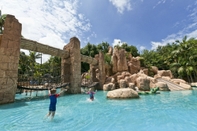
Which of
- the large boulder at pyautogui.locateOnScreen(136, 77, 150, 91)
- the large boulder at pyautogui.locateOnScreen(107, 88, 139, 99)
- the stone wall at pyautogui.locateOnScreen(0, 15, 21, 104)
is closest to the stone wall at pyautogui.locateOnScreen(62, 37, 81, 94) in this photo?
the large boulder at pyautogui.locateOnScreen(107, 88, 139, 99)

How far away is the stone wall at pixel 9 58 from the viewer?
25.5 ft

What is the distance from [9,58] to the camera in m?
8.18

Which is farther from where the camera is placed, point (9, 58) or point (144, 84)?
point (144, 84)

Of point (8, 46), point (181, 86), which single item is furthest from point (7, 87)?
point (181, 86)

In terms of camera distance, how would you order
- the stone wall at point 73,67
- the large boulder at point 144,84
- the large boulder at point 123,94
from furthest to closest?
the large boulder at point 144,84
the stone wall at point 73,67
the large boulder at point 123,94

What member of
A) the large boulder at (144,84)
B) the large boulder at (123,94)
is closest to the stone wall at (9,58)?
the large boulder at (123,94)

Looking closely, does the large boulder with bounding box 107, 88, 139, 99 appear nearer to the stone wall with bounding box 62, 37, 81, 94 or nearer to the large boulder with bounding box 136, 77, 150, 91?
the stone wall with bounding box 62, 37, 81, 94

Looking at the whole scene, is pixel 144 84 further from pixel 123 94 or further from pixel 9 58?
pixel 9 58

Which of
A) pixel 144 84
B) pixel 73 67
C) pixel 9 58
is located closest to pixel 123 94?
pixel 73 67

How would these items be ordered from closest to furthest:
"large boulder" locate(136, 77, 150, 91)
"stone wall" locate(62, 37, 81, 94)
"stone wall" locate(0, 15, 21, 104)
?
"stone wall" locate(0, 15, 21, 104) → "stone wall" locate(62, 37, 81, 94) → "large boulder" locate(136, 77, 150, 91)

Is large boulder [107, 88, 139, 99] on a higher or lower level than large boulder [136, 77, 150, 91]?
lower

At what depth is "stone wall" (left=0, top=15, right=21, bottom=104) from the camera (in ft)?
25.5

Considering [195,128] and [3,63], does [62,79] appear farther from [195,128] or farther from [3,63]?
[195,128]

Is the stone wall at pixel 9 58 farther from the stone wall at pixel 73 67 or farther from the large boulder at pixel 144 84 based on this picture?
the large boulder at pixel 144 84
